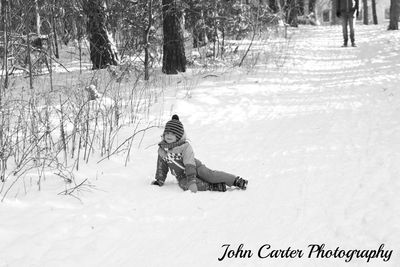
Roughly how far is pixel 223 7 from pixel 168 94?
13.7 feet

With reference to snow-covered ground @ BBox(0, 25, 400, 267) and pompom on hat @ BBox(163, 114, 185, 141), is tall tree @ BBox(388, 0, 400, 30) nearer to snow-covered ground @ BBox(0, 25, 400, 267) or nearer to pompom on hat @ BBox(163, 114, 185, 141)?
snow-covered ground @ BBox(0, 25, 400, 267)

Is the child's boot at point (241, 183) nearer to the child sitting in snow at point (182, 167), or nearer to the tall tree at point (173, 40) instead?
the child sitting in snow at point (182, 167)

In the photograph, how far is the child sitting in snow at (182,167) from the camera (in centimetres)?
455

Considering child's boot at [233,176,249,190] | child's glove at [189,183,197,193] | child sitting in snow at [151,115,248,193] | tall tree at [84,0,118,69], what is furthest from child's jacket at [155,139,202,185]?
tall tree at [84,0,118,69]

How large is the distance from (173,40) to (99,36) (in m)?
1.87

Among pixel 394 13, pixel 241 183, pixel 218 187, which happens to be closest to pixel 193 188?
pixel 218 187

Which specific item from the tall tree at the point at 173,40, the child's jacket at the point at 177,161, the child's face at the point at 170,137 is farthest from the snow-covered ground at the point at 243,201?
the tall tree at the point at 173,40

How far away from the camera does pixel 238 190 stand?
450 centimetres

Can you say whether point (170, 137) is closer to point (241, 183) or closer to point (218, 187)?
point (218, 187)

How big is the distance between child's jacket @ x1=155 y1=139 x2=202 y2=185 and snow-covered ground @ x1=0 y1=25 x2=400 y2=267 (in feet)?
0.69

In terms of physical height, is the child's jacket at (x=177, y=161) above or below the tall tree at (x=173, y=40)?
below

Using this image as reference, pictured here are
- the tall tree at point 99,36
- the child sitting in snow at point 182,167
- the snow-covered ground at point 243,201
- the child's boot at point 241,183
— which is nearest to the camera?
the snow-covered ground at point 243,201

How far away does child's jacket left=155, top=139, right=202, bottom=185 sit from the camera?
4.61 meters

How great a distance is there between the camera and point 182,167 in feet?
15.4
